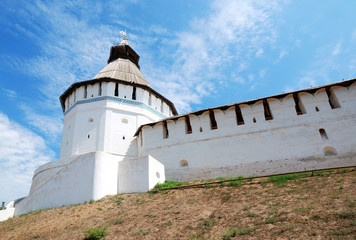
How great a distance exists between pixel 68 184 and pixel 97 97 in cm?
771

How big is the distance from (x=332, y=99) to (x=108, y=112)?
540 inches

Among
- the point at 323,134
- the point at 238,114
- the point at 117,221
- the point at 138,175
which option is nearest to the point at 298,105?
the point at 323,134

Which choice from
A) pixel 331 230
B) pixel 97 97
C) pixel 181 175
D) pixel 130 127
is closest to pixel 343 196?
pixel 331 230

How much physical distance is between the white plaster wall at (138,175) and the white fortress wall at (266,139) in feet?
7.06

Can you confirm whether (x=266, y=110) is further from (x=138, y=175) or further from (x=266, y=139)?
(x=138, y=175)

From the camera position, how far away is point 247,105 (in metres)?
14.5

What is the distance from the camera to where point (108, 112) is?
17.7 m

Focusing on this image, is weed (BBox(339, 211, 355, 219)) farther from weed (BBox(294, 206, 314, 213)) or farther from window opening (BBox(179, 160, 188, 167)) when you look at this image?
window opening (BBox(179, 160, 188, 167))

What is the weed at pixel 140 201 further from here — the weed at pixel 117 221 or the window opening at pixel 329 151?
the window opening at pixel 329 151

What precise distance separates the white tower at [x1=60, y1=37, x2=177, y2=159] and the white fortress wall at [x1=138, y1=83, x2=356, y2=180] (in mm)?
3150

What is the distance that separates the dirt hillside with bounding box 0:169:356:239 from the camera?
5.88 m

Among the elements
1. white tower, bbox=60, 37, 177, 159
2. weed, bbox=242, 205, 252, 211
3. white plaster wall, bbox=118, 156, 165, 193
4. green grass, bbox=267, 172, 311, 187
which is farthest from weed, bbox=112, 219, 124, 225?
white tower, bbox=60, 37, 177, 159

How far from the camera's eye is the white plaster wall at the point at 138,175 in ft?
38.5

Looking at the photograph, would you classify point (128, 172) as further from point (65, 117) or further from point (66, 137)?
point (65, 117)
